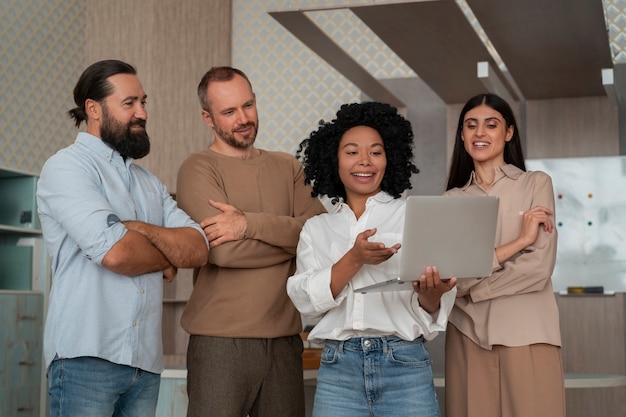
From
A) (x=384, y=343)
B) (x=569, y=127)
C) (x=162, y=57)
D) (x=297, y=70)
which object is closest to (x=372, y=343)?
(x=384, y=343)

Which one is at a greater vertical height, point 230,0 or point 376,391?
point 230,0

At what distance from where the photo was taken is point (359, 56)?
6.54 meters

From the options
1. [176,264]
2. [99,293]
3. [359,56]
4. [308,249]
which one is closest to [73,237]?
[99,293]

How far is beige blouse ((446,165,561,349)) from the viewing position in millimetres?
2410

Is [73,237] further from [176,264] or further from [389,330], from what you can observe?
[389,330]

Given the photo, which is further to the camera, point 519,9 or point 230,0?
point 230,0

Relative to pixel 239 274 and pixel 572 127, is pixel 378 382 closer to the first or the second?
pixel 239 274

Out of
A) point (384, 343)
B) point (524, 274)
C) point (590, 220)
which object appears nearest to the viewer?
point (384, 343)

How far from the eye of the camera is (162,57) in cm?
528

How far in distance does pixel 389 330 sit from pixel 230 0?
533cm

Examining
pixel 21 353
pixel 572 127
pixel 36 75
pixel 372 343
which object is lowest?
pixel 21 353

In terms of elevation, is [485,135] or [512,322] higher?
[485,135]

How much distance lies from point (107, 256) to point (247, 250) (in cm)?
49

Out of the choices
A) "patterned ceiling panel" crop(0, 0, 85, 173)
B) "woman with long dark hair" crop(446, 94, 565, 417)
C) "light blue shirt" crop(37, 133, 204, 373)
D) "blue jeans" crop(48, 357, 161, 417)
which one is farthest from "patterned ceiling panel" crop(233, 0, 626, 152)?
"blue jeans" crop(48, 357, 161, 417)
